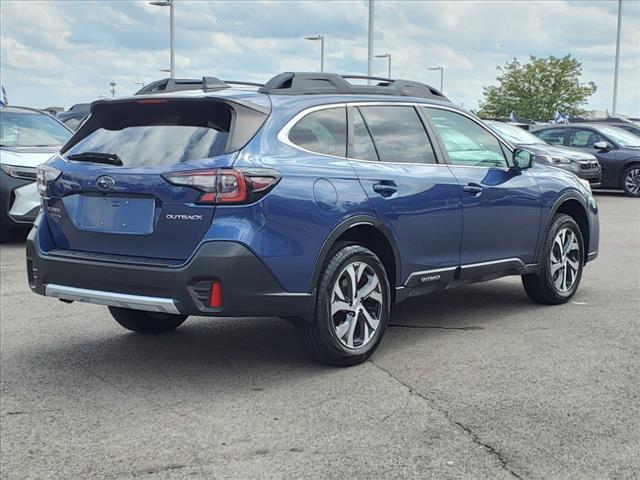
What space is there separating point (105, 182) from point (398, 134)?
1.98 metres

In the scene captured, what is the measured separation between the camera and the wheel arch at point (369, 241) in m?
4.91

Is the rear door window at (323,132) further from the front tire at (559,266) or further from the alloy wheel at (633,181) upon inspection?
the alloy wheel at (633,181)

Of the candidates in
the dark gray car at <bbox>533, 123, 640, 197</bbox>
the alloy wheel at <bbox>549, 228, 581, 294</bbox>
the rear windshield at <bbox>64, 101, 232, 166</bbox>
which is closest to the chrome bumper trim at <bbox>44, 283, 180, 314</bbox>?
the rear windshield at <bbox>64, 101, 232, 166</bbox>

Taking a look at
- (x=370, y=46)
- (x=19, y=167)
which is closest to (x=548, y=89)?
(x=370, y=46)

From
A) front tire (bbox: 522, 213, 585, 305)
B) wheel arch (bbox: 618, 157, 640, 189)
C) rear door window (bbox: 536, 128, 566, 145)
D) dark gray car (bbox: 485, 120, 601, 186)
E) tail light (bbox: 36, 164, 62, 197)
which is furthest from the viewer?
rear door window (bbox: 536, 128, 566, 145)

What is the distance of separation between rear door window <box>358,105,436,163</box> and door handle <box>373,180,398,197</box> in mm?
187

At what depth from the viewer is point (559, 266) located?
693 cm

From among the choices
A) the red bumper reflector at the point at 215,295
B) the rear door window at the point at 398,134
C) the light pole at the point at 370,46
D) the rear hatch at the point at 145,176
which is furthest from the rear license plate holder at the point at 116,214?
the light pole at the point at 370,46

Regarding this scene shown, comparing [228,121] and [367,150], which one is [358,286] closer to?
[367,150]

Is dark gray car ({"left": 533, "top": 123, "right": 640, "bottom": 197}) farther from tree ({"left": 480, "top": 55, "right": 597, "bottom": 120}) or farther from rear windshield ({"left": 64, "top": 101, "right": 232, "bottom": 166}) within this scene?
tree ({"left": 480, "top": 55, "right": 597, "bottom": 120})

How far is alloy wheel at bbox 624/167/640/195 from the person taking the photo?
1834 centimetres

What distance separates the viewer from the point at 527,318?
648 centimetres

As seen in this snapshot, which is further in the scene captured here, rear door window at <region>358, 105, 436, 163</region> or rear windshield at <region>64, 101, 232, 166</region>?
rear door window at <region>358, 105, 436, 163</region>

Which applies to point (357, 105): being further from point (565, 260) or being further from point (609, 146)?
point (609, 146)
